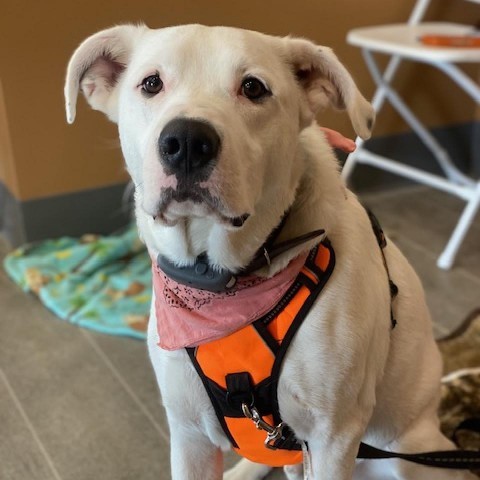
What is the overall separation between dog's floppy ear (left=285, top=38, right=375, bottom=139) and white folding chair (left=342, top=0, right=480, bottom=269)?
1.21 m

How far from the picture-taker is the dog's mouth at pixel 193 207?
3.19 ft

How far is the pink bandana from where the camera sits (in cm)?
113

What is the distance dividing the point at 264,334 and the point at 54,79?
175cm

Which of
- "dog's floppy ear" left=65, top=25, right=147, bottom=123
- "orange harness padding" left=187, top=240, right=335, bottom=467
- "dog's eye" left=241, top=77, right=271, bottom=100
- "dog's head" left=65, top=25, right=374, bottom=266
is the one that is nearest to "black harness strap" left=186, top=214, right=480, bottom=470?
"orange harness padding" left=187, top=240, right=335, bottom=467

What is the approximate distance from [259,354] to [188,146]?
369mm

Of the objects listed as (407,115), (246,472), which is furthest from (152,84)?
(407,115)

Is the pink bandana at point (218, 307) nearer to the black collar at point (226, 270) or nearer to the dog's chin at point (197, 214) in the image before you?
the black collar at point (226, 270)

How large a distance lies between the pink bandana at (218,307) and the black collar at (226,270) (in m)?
0.01

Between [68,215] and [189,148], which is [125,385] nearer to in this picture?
[68,215]

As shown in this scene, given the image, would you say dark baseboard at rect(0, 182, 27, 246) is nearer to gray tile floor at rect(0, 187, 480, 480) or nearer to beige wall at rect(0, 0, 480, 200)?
beige wall at rect(0, 0, 480, 200)

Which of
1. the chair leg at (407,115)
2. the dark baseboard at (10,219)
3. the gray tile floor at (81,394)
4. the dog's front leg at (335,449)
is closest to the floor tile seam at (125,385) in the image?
the gray tile floor at (81,394)

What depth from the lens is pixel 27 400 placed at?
1.99 m

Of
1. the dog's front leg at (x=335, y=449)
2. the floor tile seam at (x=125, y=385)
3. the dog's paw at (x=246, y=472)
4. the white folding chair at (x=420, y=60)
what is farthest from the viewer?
the white folding chair at (x=420, y=60)

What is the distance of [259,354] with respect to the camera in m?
1.12
